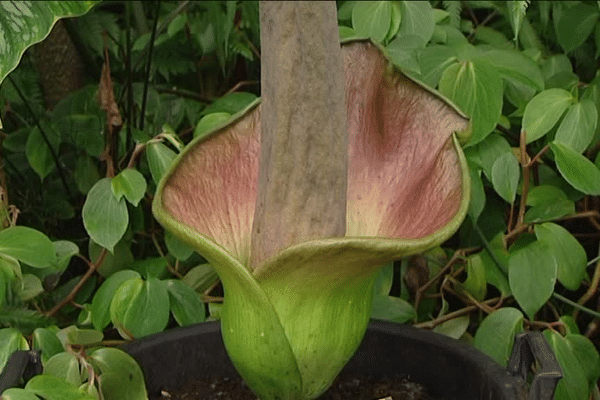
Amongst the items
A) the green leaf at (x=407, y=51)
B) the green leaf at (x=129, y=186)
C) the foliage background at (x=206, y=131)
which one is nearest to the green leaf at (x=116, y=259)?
the foliage background at (x=206, y=131)

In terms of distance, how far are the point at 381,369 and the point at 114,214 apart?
0.28 meters

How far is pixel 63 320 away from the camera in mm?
948

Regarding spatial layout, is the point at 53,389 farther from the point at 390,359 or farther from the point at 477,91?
the point at 477,91

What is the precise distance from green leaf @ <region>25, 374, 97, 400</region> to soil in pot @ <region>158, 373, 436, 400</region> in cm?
13

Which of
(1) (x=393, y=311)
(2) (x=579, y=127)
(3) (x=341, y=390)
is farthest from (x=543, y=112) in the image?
(3) (x=341, y=390)

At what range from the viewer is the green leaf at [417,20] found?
37.7 inches

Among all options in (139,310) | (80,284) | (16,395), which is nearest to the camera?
(16,395)

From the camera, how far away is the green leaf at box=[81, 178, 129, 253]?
0.82 meters

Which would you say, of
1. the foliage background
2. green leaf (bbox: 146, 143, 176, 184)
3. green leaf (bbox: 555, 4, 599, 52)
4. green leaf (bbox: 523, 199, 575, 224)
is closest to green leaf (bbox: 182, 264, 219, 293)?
the foliage background

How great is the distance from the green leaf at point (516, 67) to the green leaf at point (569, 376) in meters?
0.28

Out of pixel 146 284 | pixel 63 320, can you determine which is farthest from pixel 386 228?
pixel 63 320

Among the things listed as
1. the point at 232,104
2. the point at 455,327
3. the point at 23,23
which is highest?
the point at 23,23

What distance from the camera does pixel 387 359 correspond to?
0.74 meters

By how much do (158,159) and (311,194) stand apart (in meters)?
0.31
